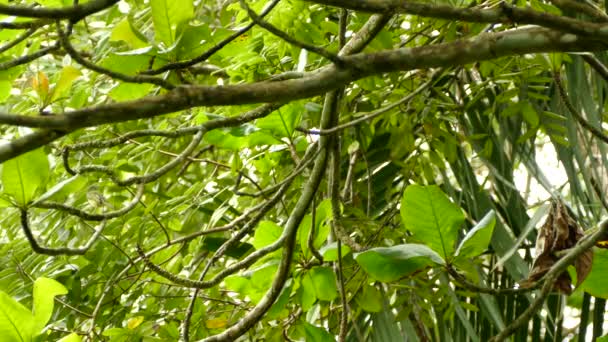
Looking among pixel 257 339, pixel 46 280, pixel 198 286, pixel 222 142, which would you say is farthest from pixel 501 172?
pixel 46 280

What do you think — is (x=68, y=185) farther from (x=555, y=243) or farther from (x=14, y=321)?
(x=555, y=243)

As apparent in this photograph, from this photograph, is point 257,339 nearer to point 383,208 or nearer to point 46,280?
point 383,208

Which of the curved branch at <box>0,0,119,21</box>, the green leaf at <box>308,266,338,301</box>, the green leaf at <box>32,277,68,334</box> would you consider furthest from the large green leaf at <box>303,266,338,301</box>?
the curved branch at <box>0,0,119,21</box>

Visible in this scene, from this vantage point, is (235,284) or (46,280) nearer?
(46,280)

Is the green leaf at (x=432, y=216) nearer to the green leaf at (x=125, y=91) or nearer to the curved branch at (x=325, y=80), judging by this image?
the curved branch at (x=325, y=80)

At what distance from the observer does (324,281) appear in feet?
3.15

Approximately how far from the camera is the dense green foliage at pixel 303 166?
0.73 metres

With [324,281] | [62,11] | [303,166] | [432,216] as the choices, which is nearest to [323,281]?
[324,281]

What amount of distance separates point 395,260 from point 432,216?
5cm

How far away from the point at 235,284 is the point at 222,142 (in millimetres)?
201

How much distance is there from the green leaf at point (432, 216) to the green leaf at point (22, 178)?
33 cm

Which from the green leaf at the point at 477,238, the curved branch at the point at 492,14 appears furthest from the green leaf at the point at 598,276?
the curved branch at the point at 492,14

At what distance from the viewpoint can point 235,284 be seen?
0.95 metres

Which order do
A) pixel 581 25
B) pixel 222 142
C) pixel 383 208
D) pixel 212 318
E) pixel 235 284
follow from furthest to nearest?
pixel 383 208
pixel 212 318
pixel 222 142
pixel 235 284
pixel 581 25
